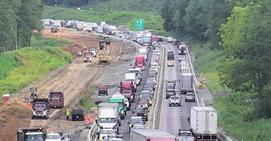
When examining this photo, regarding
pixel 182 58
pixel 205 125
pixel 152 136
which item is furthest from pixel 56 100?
pixel 182 58

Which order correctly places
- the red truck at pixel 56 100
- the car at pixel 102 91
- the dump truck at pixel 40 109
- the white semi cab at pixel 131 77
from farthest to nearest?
the white semi cab at pixel 131 77 → the car at pixel 102 91 → the red truck at pixel 56 100 → the dump truck at pixel 40 109

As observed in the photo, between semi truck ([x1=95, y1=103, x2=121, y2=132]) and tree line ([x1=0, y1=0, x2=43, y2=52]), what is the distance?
5324cm

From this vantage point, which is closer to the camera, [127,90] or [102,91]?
[127,90]

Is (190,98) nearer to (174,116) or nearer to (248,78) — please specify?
(174,116)

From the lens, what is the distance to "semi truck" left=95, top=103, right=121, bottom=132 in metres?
66.2

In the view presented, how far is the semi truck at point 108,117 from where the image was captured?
66250mm

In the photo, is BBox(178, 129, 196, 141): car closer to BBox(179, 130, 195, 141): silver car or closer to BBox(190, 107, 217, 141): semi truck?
BBox(179, 130, 195, 141): silver car

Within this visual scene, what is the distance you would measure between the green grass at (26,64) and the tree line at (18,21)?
366 cm

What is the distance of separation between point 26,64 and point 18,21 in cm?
2118

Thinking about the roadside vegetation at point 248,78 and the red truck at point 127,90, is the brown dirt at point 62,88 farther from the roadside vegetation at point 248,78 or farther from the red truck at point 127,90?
the roadside vegetation at point 248,78

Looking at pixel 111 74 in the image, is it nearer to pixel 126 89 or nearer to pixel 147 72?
pixel 147 72

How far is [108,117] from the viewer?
2655 inches

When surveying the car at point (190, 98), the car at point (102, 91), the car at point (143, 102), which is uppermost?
the car at point (102, 91)

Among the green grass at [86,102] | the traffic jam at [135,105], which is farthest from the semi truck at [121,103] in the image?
the green grass at [86,102]
